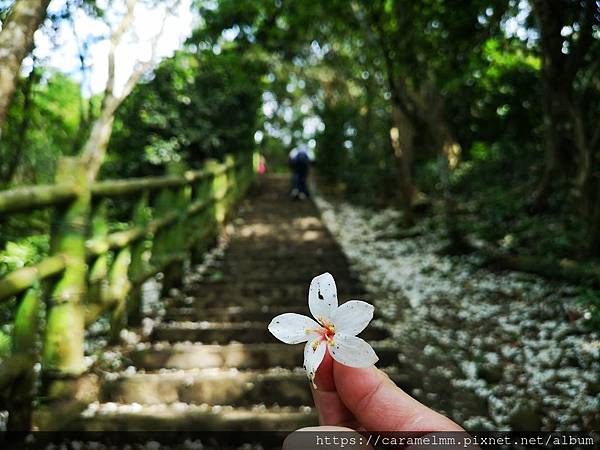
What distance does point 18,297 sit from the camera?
210cm

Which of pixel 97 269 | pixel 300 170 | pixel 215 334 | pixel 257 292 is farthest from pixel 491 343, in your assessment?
pixel 300 170

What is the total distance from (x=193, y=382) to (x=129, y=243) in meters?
1.08

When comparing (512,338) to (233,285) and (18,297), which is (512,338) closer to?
(233,285)

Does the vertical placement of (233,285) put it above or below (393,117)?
below

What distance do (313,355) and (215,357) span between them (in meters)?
2.89

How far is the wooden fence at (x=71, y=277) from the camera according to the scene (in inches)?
83.5

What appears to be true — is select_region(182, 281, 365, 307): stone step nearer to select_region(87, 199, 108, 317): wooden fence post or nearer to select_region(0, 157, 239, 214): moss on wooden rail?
select_region(0, 157, 239, 214): moss on wooden rail

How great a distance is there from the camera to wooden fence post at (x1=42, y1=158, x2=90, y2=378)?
243 cm

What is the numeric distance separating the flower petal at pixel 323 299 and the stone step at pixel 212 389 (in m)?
2.47

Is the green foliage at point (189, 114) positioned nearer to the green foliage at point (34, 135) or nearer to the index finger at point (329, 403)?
the green foliage at point (34, 135)

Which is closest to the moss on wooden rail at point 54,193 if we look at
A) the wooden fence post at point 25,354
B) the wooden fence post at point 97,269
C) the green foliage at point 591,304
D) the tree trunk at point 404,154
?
the wooden fence post at point 97,269

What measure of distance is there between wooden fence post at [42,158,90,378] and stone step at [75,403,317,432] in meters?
0.28

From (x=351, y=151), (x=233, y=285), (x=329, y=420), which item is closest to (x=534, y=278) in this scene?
(x=233, y=285)

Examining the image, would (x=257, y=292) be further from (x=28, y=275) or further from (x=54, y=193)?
(x=28, y=275)
